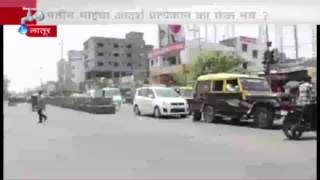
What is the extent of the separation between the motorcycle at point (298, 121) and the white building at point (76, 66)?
2891 millimetres

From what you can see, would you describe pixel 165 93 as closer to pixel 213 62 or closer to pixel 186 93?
pixel 186 93

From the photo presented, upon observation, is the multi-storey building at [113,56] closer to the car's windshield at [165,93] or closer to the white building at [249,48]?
the white building at [249,48]

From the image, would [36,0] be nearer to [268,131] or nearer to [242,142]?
[242,142]

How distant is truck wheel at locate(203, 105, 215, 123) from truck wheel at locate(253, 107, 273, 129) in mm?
784

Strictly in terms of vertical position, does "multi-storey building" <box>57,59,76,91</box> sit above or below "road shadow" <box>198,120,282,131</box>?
above

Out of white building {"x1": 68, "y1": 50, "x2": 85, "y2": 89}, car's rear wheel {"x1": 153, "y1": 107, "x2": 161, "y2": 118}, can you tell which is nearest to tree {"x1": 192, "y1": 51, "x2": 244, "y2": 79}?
white building {"x1": 68, "y1": 50, "x2": 85, "y2": 89}

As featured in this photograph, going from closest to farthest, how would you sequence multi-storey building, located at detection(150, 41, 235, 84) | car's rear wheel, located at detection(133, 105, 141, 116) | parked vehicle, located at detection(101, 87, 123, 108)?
multi-storey building, located at detection(150, 41, 235, 84)
parked vehicle, located at detection(101, 87, 123, 108)
car's rear wheel, located at detection(133, 105, 141, 116)

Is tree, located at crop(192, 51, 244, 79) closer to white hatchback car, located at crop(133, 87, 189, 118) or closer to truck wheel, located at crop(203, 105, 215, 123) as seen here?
white hatchback car, located at crop(133, 87, 189, 118)

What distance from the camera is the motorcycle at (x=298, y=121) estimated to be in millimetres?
Result: 6948

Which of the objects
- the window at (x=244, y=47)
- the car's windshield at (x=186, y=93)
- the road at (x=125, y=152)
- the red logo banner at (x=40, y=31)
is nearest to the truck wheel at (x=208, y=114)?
the car's windshield at (x=186, y=93)

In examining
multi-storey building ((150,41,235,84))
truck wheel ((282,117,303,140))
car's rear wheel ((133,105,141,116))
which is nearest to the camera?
multi-storey building ((150,41,235,84))

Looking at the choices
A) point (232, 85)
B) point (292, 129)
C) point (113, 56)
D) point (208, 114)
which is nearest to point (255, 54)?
point (113, 56)

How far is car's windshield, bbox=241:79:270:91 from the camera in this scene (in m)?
6.73

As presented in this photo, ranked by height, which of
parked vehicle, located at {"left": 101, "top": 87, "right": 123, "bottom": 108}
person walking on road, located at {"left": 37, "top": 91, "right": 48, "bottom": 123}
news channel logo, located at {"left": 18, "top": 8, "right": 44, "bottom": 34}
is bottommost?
person walking on road, located at {"left": 37, "top": 91, "right": 48, "bottom": 123}
